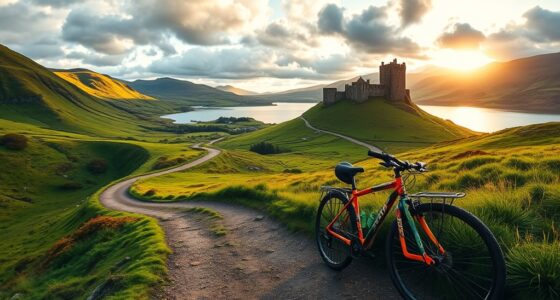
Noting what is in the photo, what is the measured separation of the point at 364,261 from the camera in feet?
35.9

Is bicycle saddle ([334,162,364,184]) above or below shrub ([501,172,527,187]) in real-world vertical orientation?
above

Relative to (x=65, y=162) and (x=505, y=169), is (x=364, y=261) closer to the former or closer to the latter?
(x=505, y=169)

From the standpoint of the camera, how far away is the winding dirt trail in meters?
10.0

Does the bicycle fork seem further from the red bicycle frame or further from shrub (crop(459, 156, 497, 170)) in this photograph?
shrub (crop(459, 156, 497, 170))

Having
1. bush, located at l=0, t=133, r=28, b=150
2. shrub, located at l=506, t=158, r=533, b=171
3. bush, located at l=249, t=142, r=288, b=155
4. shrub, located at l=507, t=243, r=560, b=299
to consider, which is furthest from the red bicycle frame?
bush, located at l=249, t=142, r=288, b=155

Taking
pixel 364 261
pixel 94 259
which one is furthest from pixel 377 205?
pixel 94 259

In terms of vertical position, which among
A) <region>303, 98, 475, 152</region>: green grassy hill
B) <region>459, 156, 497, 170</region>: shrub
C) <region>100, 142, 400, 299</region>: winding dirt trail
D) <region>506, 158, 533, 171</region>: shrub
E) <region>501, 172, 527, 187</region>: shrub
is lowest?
<region>303, 98, 475, 152</region>: green grassy hill

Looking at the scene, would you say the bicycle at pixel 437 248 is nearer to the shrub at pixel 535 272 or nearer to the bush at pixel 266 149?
the shrub at pixel 535 272

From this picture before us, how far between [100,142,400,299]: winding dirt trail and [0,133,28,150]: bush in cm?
12608

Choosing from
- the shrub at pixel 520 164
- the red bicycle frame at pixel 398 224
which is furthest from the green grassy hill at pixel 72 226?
the shrub at pixel 520 164

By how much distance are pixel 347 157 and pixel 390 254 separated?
12606 cm

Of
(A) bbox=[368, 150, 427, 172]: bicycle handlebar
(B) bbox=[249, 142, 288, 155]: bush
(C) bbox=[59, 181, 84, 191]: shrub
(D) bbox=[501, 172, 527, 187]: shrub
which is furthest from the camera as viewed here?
(B) bbox=[249, 142, 288, 155]: bush

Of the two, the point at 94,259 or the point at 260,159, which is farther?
the point at 260,159

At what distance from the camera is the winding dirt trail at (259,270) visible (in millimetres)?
10016
